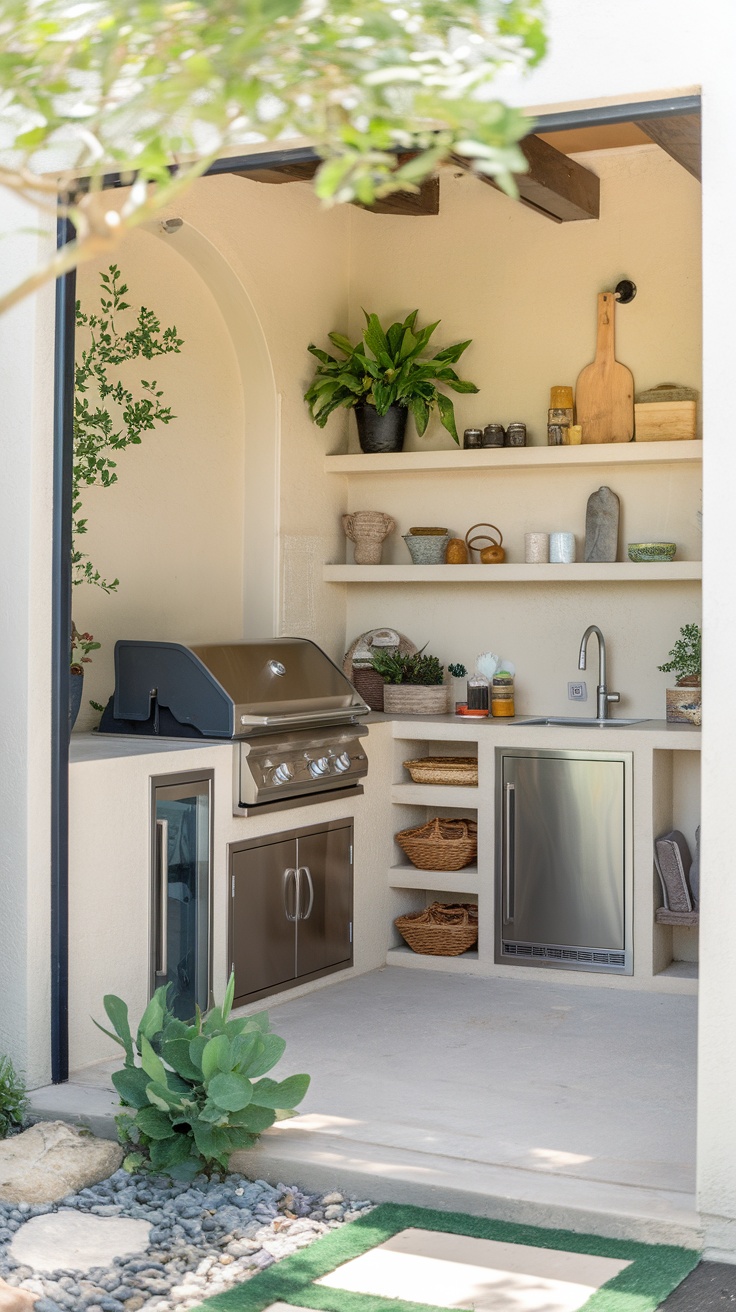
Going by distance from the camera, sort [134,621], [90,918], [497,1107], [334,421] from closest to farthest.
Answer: [497,1107] < [90,918] < [134,621] < [334,421]

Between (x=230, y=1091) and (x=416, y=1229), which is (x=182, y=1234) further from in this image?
(x=416, y=1229)

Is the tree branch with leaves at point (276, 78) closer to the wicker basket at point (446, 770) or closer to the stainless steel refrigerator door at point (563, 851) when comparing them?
the stainless steel refrigerator door at point (563, 851)

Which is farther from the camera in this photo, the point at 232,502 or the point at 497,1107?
the point at 232,502

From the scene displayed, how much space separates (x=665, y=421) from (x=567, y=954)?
2176mm

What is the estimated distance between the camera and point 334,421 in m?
6.39

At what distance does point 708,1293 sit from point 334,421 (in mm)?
4335

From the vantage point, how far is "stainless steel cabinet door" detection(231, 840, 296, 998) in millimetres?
4828

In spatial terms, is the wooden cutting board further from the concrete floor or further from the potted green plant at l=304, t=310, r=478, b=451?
the concrete floor

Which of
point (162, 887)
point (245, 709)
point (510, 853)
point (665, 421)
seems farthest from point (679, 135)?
point (162, 887)

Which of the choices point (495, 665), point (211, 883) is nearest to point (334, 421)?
point (495, 665)

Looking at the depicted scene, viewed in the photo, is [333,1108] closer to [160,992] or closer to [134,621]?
[160,992]

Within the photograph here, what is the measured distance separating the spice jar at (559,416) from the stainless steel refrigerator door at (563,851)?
1.37 meters

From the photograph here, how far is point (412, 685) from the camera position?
6.04 meters

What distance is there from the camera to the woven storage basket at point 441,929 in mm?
5648
